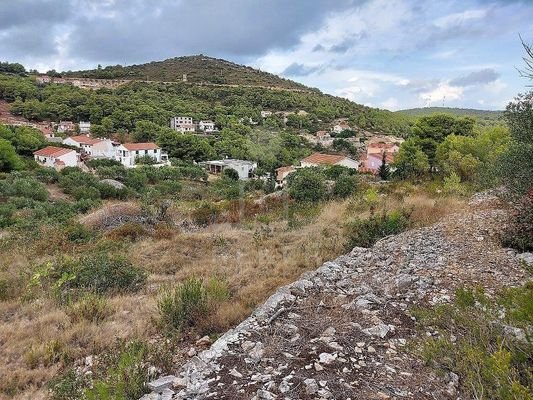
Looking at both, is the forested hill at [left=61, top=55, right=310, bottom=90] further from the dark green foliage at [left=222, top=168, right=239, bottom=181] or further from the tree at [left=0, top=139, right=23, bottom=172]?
the tree at [left=0, top=139, right=23, bottom=172]

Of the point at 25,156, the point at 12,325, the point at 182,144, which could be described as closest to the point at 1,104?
the point at 25,156

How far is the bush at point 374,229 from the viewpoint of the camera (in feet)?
25.3

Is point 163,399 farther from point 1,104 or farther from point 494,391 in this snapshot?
point 1,104

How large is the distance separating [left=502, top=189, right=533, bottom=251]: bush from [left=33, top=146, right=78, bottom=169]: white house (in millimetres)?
45144

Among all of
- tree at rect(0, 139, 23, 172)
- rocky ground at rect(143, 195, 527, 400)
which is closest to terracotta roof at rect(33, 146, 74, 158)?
tree at rect(0, 139, 23, 172)

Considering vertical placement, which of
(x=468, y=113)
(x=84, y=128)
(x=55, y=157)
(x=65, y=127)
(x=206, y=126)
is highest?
(x=468, y=113)

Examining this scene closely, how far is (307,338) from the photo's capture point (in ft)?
12.0

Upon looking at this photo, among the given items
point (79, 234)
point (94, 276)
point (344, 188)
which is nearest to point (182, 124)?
point (344, 188)

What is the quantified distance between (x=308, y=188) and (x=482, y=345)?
41.2ft

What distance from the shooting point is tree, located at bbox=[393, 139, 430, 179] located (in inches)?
1040

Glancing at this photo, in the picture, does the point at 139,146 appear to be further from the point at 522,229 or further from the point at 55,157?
the point at 522,229

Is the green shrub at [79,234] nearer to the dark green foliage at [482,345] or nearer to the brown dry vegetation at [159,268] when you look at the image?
the brown dry vegetation at [159,268]

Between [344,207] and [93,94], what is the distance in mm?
70308

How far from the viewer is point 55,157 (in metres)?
43.3
